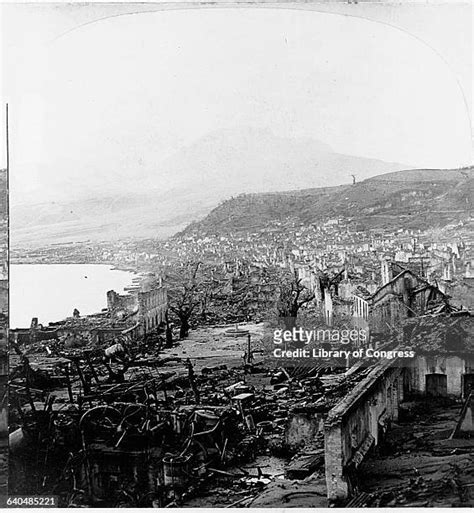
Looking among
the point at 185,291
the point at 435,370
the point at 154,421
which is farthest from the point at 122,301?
the point at 435,370

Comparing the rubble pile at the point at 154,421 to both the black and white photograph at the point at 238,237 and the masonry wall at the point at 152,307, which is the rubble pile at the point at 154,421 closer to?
the black and white photograph at the point at 238,237

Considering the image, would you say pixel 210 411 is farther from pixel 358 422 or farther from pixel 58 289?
pixel 58 289

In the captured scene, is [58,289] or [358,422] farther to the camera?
[58,289]

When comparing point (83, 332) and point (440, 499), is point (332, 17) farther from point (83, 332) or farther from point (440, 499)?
point (440, 499)

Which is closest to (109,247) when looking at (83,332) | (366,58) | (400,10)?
(83,332)

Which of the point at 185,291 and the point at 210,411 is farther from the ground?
the point at 185,291

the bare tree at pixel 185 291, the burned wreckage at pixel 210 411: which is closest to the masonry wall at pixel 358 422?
the burned wreckage at pixel 210 411

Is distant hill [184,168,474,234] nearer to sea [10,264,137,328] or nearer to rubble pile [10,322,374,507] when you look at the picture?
sea [10,264,137,328]
